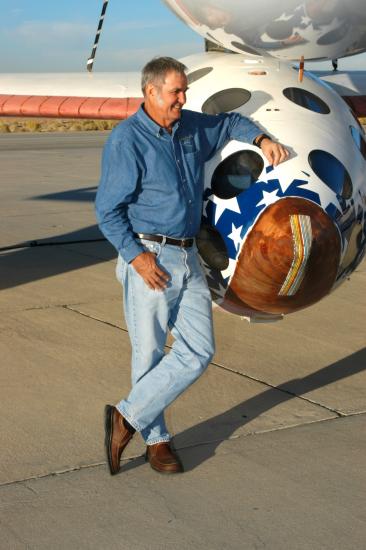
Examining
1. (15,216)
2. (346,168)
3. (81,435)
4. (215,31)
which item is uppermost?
(215,31)

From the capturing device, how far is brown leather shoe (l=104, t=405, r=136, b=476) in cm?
489

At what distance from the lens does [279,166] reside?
4.96 m

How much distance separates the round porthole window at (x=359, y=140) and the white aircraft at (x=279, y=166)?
0.04ft

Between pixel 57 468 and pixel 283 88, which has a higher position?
pixel 283 88

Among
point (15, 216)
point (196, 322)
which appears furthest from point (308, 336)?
point (15, 216)

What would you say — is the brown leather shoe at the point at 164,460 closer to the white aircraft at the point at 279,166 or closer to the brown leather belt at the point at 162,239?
the white aircraft at the point at 279,166

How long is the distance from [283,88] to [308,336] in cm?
272

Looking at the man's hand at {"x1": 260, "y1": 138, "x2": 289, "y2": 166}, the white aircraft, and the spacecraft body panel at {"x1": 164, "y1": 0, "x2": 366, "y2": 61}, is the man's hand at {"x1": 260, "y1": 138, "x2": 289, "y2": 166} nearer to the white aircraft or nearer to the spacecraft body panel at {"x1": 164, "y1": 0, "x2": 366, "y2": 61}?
the white aircraft

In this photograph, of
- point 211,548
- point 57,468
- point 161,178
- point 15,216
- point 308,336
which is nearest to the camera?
point 211,548

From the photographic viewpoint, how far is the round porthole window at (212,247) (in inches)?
201

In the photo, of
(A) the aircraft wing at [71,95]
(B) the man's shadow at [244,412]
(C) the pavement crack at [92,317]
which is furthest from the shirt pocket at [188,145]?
(A) the aircraft wing at [71,95]

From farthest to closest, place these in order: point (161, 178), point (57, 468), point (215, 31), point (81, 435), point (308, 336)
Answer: point (308, 336)
point (215, 31)
point (81, 435)
point (57, 468)
point (161, 178)

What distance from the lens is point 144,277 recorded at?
4629 millimetres

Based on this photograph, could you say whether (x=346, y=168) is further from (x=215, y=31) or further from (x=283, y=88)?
(x=215, y=31)
